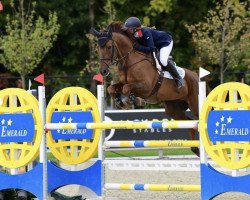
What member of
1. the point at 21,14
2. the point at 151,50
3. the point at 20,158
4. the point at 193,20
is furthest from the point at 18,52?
the point at 20,158

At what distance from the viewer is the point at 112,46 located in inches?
340

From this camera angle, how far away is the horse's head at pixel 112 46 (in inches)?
334

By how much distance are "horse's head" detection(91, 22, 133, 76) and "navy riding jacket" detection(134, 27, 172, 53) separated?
156 mm

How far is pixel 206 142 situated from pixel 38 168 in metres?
1.86

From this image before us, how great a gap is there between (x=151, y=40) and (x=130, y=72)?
47cm

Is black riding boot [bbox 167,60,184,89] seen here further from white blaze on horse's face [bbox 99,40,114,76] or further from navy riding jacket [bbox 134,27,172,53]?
white blaze on horse's face [bbox 99,40,114,76]

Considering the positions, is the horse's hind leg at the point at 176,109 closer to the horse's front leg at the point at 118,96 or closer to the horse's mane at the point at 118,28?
the horse's front leg at the point at 118,96

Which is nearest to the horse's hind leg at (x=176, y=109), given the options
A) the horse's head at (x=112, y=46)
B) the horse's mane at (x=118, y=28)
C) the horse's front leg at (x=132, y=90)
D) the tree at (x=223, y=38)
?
the horse's front leg at (x=132, y=90)

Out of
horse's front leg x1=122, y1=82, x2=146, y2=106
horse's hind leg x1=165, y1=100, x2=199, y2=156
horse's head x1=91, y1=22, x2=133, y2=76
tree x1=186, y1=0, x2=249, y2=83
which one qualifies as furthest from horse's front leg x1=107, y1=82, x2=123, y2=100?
tree x1=186, y1=0, x2=249, y2=83

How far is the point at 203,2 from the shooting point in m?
25.2

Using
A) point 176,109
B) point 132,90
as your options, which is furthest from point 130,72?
point 176,109

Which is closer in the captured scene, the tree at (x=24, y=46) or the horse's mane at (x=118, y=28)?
the horse's mane at (x=118, y=28)

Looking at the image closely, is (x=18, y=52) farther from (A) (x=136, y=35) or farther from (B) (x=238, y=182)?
(B) (x=238, y=182)

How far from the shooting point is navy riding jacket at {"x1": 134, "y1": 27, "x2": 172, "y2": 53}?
29.0 ft
